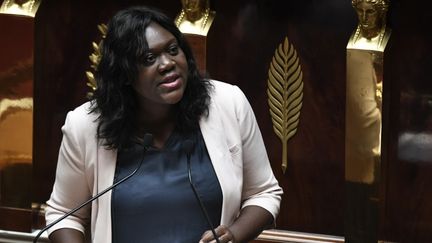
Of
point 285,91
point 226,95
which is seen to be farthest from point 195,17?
point 226,95

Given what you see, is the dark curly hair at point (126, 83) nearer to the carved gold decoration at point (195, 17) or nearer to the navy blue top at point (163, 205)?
the navy blue top at point (163, 205)

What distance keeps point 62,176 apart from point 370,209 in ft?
3.00

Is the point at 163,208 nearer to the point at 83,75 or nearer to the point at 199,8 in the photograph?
the point at 199,8

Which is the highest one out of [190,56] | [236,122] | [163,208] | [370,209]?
[190,56]

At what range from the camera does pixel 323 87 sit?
247 centimetres

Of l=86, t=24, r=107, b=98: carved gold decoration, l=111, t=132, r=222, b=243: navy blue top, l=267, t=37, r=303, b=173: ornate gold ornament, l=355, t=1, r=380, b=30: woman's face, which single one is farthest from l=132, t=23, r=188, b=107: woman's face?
l=86, t=24, r=107, b=98: carved gold decoration

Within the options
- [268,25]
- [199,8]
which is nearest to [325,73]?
[268,25]

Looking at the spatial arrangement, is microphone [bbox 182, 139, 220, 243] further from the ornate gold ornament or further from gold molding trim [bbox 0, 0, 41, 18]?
gold molding trim [bbox 0, 0, 41, 18]

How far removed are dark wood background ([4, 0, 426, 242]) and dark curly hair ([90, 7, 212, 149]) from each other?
803 mm

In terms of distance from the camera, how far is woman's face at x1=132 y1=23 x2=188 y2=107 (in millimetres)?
1584

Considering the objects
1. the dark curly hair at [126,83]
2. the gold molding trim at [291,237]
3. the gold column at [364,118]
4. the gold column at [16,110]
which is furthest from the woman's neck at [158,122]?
the gold column at [16,110]

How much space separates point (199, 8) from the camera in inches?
97.4

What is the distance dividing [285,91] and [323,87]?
0.29 ft

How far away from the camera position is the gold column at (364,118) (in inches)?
91.4
